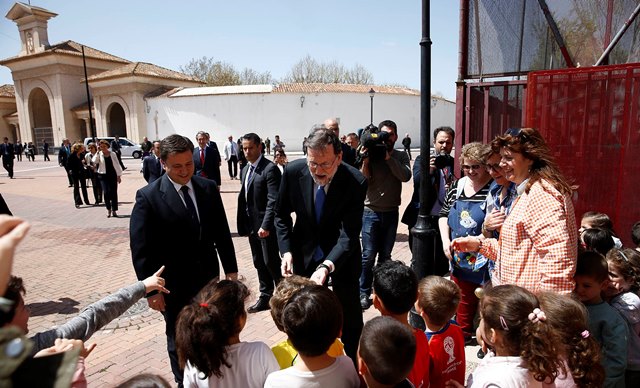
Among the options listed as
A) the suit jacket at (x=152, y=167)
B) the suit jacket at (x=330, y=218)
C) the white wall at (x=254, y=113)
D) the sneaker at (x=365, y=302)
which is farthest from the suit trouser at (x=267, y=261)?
the white wall at (x=254, y=113)

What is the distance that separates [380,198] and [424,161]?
1.07m

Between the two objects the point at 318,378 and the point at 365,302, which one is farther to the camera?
the point at 365,302

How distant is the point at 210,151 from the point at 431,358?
20.8ft

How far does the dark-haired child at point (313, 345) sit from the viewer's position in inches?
68.2

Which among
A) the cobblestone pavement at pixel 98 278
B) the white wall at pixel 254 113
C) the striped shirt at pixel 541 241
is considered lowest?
the cobblestone pavement at pixel 98 278

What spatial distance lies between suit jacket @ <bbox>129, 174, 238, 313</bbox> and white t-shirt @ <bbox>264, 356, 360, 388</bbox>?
51.1 inches

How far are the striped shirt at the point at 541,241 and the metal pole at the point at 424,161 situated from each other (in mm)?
→ 1206

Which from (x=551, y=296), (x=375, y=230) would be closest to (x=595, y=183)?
(x=375, y=230)

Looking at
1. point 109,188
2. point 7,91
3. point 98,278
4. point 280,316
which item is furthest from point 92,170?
point 7,91

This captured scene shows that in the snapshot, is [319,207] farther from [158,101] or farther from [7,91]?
[7,91]

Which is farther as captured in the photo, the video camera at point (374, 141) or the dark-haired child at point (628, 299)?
the video camera at point (374, 141)

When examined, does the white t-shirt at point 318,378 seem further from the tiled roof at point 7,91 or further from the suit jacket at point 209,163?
the tiled roof at point 7,91

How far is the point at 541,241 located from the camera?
2223mm

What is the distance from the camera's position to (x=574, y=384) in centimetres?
191
